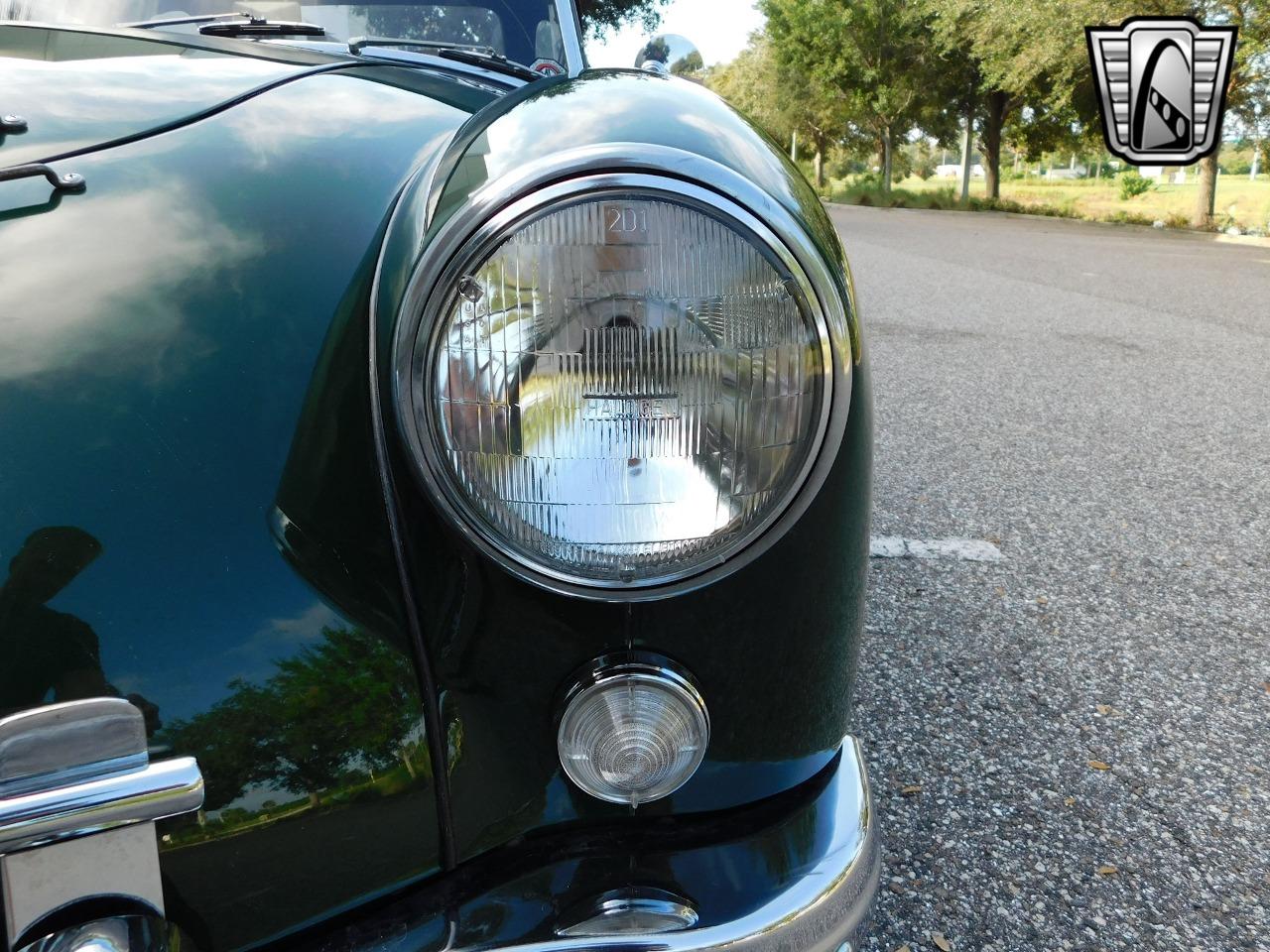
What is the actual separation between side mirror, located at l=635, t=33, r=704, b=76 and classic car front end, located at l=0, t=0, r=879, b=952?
0.98 meters

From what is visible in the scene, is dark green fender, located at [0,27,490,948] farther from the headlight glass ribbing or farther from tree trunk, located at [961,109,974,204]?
tree trunk, located at [961,109,974,204]

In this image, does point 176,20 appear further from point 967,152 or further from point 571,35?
point 967,152

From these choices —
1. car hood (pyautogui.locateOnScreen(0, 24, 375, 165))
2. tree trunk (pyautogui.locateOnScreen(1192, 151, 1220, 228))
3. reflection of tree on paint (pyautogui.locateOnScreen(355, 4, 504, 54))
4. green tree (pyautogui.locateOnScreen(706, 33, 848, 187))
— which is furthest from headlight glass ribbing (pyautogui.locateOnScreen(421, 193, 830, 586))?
green tree (pyautogui.locateOnScreen(706, 33, 848, 187))

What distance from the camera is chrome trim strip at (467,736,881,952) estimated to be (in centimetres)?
94

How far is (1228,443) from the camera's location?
14.1ft

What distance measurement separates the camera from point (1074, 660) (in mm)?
2486

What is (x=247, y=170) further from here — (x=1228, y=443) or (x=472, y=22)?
(x=1228, y=443)

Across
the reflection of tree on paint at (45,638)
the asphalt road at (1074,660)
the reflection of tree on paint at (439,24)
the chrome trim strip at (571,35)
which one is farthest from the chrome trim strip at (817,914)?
the reflection of tree on paint at (439,24)

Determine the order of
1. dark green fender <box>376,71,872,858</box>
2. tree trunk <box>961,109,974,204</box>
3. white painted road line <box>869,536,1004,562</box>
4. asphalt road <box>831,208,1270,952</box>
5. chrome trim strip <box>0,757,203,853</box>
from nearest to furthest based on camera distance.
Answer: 1. chrome trim strip <box>0,757,203,853</box>
2. dark green fender <box>376,71,872,858</box>
3. asphalt road <box>831,208,1270,952</box>
4. white painted road line <box>869,536,1004,562</box>
5. tree trunk <box>961,109,974,204</box>

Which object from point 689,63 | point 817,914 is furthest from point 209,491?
point 689,63

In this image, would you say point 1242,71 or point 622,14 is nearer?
point 622,14

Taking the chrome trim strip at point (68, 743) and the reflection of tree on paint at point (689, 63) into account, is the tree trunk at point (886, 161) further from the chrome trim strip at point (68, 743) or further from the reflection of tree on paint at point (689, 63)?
the chrome trim strip at point (68, 743)

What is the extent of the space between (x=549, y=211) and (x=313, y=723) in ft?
1.66

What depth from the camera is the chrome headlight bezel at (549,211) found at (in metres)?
0.94
